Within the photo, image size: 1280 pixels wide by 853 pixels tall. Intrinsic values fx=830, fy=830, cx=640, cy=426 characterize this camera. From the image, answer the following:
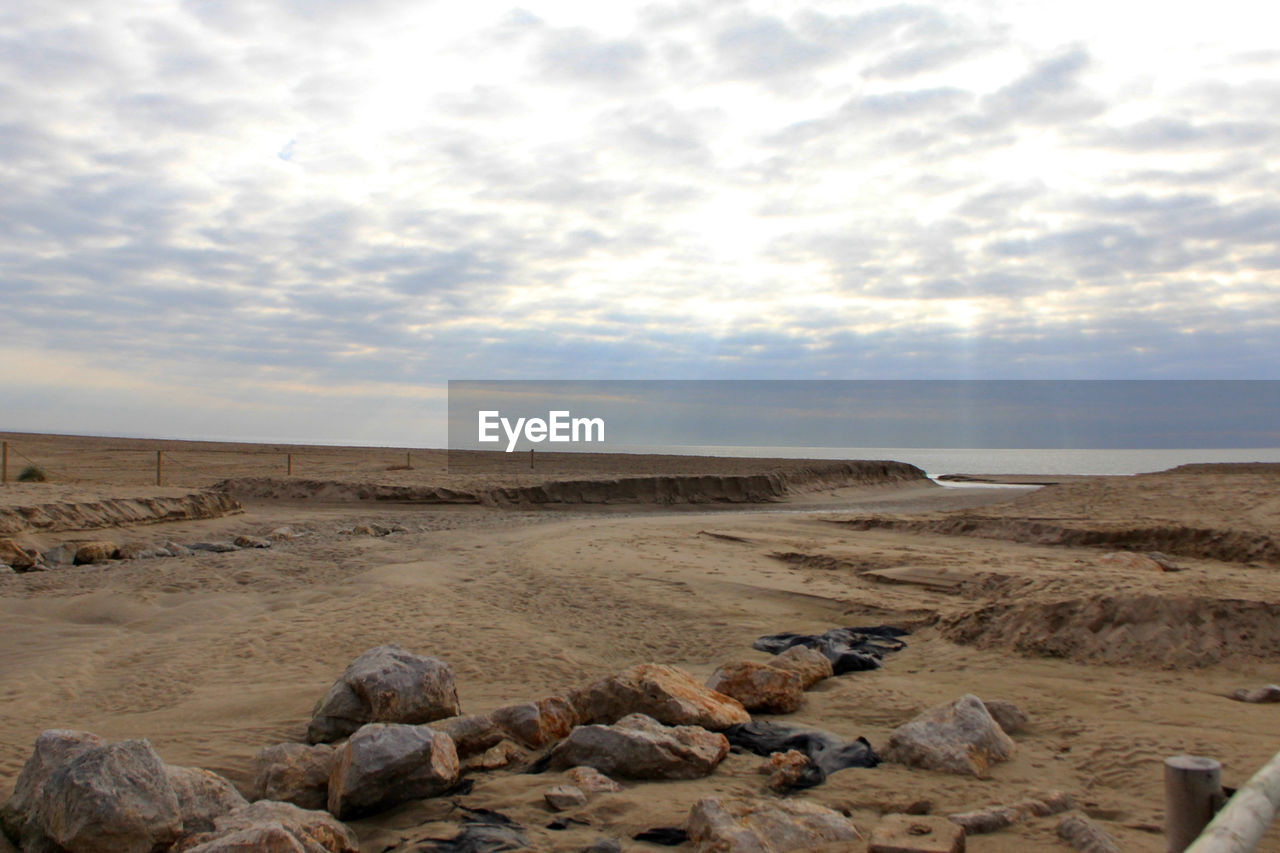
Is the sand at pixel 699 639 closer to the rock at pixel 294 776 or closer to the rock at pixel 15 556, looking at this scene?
the rock at pixel 294 776

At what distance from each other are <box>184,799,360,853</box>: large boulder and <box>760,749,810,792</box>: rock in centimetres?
193

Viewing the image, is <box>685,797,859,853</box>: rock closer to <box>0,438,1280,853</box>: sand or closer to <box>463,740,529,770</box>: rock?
<box>0,438,1280,853</box>: sand

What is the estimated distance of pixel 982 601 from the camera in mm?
7938

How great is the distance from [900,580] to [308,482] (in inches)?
798

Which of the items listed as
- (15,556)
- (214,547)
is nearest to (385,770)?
(214,547)

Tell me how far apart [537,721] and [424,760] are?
0.88 m

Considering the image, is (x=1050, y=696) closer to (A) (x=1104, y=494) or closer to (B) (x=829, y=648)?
(B) (x=829, y=648)

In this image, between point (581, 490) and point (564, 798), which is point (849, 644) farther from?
point (581, 490)

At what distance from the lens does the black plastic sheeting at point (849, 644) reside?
6328 millimetres

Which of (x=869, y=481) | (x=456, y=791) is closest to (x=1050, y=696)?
(x=456, y=791)

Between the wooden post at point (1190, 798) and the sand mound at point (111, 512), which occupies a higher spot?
the wooden post at point (1190, 798)

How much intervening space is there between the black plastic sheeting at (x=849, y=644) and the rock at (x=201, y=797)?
13.5 feet

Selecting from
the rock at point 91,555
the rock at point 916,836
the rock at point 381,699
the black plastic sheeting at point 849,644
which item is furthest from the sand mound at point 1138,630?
the rock at point 91,555

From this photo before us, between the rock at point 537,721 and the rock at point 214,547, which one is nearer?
the rock at point 537,721
